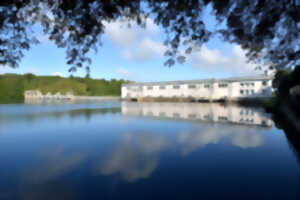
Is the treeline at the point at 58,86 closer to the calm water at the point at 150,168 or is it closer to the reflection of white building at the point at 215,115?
the reflection of white building at the point at 215,115

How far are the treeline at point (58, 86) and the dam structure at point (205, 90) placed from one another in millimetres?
26741

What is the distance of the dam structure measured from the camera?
101 feet

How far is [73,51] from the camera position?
4.04m

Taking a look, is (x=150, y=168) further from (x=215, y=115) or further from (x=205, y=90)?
(x=205, y=90)

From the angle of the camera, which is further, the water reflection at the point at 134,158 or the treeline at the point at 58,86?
the treeline at the point at 58,86

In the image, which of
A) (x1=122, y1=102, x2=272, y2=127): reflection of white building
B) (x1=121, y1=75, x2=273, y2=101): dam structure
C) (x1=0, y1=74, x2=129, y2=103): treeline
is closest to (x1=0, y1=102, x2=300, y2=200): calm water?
(x1=122, y1=102, x2=272, y2=127): reflection of white building

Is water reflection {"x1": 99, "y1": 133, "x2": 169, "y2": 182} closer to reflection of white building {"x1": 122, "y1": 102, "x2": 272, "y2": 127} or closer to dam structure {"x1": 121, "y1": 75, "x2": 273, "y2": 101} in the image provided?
reflection of white building {"x1": 122, "y1": 102, "x2": 272, "y2": 127}

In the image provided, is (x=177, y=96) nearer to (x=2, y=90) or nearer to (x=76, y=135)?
(x=76, y=135)

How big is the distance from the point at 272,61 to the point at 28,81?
86.2 meters

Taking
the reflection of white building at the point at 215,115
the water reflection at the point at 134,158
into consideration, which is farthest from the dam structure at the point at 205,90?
the water reflection at the point at 134,158

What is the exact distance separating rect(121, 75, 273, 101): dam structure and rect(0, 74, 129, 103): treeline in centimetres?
2674

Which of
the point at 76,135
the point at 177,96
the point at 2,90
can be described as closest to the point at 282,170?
the point at 76,135

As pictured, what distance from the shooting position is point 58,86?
7388cm

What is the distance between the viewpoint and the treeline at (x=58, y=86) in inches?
2618
